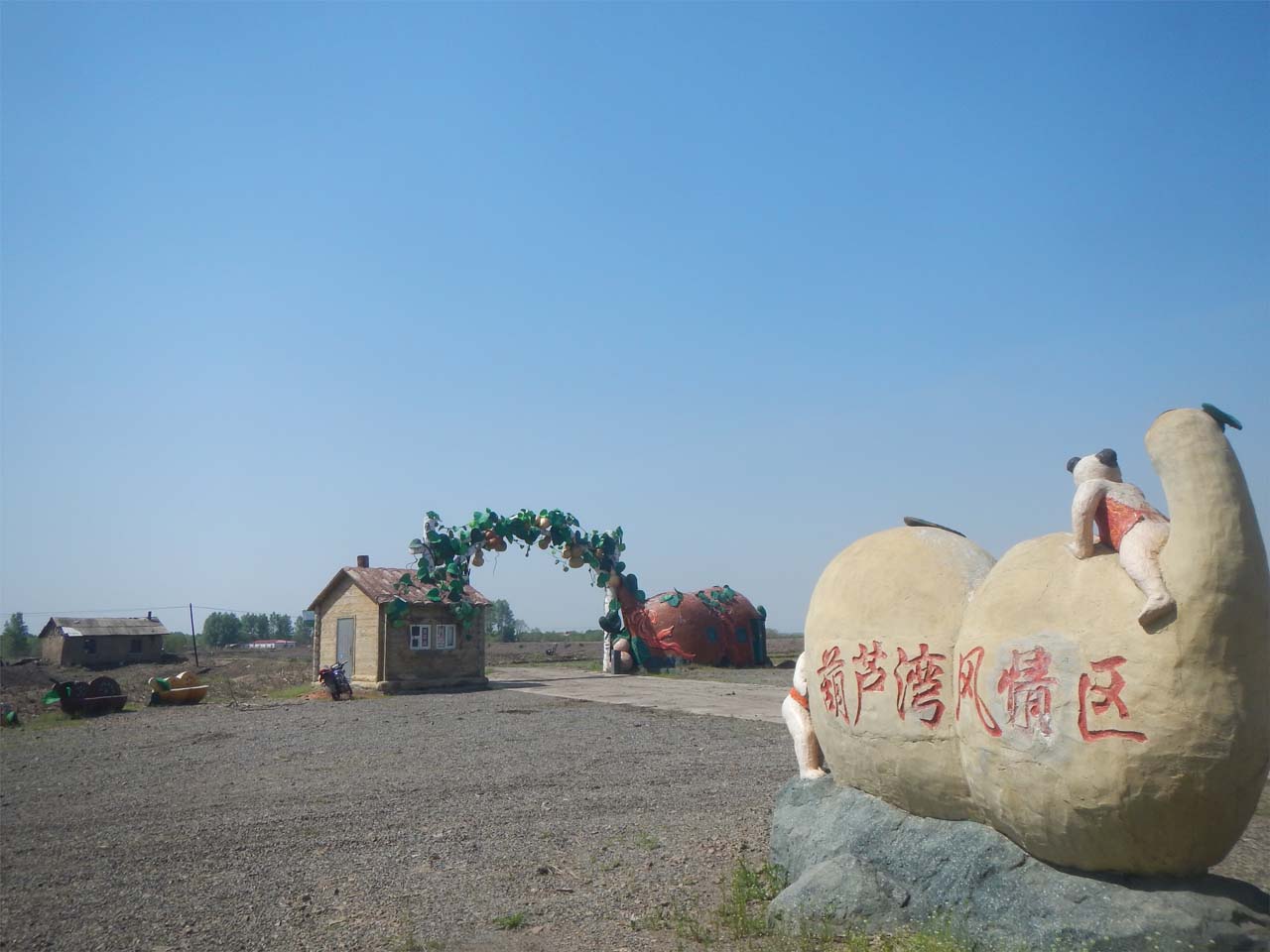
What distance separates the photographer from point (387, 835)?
9.15 meters

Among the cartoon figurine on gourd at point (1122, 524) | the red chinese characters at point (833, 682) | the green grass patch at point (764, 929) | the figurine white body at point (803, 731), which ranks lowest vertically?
the green grass patch at point (764, 929)

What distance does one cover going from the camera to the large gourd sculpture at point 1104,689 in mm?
4332

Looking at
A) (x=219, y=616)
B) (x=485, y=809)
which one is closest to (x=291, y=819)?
(x=485, y=809)

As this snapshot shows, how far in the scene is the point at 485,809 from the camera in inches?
399

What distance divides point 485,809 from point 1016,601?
6.74 m

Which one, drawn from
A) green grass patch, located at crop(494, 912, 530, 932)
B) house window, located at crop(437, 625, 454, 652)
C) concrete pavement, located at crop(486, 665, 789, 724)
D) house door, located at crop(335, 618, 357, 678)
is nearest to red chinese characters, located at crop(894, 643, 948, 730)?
green grass patch, located at crop(494, 912, 530, 932)

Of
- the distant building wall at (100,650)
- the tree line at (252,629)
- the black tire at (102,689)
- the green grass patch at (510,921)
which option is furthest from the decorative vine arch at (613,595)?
the tree line at (252,629)

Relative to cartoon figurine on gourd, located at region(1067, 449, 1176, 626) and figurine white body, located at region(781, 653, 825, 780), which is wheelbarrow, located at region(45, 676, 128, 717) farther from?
cartoon figurine on gourd, located at region(1067, 449, 1176, 626)

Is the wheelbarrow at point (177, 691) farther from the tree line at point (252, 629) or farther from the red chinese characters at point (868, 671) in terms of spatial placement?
the tree line at point (252, 629)

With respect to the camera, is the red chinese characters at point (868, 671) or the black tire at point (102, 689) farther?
the black tire at point (102, 689)

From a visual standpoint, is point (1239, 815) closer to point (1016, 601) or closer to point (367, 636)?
point (1016, 601)

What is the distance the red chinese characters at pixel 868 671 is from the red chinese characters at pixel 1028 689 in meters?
0.94

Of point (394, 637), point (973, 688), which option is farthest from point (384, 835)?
point (394, 637)

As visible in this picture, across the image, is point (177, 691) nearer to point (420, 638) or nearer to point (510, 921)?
point (420, 638)
